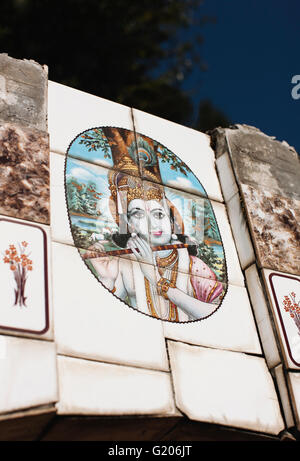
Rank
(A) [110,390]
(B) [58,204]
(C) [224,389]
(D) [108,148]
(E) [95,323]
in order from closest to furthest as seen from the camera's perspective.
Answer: (A) [110,390] → (E) [95,323] → (C) [224,389] → (B) [58,204] → (D) [108,148]

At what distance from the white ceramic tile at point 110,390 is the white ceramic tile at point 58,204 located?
77 centimetres

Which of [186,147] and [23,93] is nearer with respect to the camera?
[23,93]

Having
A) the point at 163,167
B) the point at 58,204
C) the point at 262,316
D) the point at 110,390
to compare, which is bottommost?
the point at 110,390

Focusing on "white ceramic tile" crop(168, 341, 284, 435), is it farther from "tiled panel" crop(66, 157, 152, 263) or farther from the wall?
"tiled panel" crop(66, 157, 152, 263)

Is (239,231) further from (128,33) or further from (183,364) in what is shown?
(128,33)

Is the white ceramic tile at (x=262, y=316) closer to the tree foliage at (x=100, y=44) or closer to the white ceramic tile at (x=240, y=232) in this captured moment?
the white ceramic tile at (x=240, y=232)

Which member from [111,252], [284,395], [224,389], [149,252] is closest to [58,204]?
[111,252]

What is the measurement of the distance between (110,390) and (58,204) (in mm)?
1161

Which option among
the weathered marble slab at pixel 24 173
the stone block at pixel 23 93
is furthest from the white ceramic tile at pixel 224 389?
the stone block at pixel 23 93

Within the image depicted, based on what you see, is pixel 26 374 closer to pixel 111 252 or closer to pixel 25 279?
pixel 25 279

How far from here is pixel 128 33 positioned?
9.77m

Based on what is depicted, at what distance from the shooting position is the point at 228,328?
12.5 feet

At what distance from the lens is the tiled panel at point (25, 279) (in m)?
3.01

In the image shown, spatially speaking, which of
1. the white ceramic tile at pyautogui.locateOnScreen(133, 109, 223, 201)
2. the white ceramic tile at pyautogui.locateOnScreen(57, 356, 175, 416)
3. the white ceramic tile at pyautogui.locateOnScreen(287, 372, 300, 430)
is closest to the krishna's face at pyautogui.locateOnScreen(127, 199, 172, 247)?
the white ceramic tile at pyautogui.locateOnScreen(133, 109, 223, 201)
